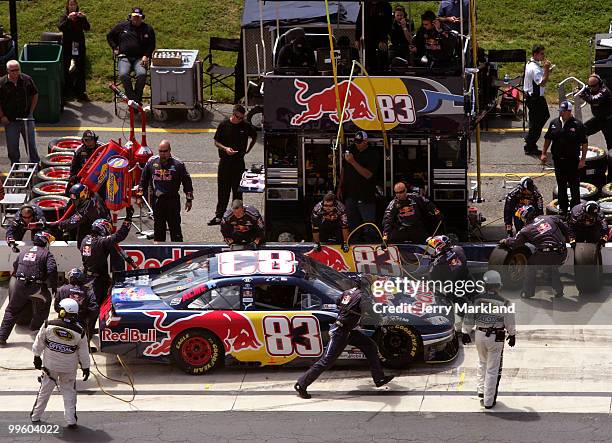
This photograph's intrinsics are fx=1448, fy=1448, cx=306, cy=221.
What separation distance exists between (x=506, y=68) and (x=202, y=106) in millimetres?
6156

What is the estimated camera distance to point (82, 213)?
1945 centimetres

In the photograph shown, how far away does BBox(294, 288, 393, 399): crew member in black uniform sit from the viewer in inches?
640

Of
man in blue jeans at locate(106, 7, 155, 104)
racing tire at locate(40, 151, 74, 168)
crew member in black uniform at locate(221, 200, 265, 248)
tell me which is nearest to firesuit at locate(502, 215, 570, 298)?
crew member in black uniform at locate(221, 200, 265, 248)

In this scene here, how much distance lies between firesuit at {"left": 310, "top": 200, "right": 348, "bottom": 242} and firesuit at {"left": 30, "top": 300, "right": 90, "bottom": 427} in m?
4.49

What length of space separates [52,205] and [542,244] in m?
7.12

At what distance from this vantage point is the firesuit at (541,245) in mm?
19031

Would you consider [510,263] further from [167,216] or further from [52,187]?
[52,187]

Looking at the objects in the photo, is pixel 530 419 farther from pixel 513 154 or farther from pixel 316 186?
pixel 513 154

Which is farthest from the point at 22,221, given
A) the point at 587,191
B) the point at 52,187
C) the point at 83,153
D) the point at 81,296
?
the point at 587,191

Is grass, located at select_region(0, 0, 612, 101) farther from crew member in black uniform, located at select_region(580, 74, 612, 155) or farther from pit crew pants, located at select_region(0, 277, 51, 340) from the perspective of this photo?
pit crew pants, located at select_region(0, 277, 51, 340)

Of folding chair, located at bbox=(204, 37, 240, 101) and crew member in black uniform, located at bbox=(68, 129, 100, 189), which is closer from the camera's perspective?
crew member in black uniform, located at bbox=(68, 129, 100, 189)

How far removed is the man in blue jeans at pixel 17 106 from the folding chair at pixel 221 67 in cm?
478

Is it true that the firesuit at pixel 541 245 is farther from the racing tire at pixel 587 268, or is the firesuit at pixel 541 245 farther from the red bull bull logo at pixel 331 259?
the red bull bull logo at pixel 331 259

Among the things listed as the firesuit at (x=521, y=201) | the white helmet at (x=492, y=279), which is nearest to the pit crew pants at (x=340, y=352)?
the white helmet at (x=492, y=279)
